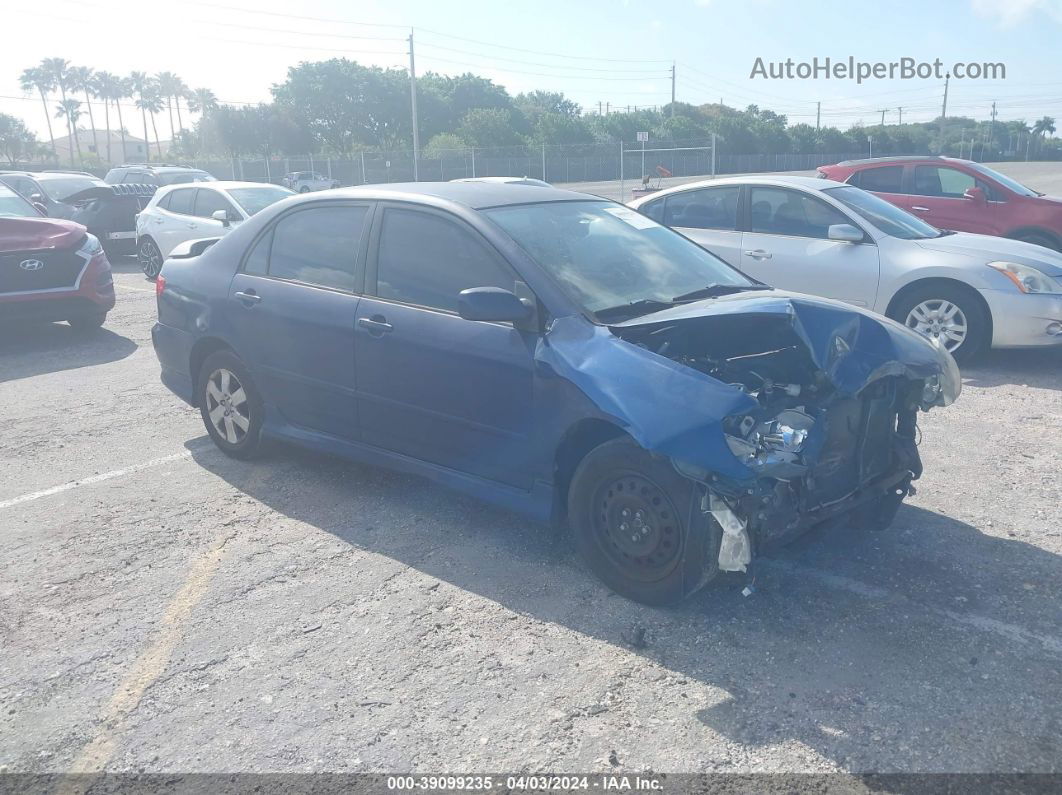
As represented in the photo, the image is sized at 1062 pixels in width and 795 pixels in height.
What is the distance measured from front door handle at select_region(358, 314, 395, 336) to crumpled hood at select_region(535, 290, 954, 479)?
100 centimetres

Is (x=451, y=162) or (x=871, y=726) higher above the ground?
(x=451, y=162)

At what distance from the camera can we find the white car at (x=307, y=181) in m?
38.1

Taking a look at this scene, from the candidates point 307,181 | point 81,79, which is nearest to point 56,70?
point 81,79

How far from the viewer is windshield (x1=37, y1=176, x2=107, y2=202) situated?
742 inches

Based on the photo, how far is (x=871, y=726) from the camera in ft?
10.4

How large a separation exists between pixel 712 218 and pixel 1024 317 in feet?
9.41

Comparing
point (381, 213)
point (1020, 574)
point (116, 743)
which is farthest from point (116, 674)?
point (1020, 574)

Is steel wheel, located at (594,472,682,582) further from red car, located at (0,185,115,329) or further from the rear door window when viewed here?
the rear door window

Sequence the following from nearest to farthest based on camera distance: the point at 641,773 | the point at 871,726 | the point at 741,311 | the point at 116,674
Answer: the point at 641,773 → the point at 871,726 → the point at 116,674 → the point at 741,311

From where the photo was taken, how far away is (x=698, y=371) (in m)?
3.82

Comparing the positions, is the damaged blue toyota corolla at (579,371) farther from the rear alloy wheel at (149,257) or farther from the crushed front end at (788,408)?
the rear alloy wheel at (149,257)

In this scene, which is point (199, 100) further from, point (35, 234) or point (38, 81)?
point (35, 234)

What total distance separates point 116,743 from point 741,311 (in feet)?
9.35

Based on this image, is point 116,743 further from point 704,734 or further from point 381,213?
point 381,213
